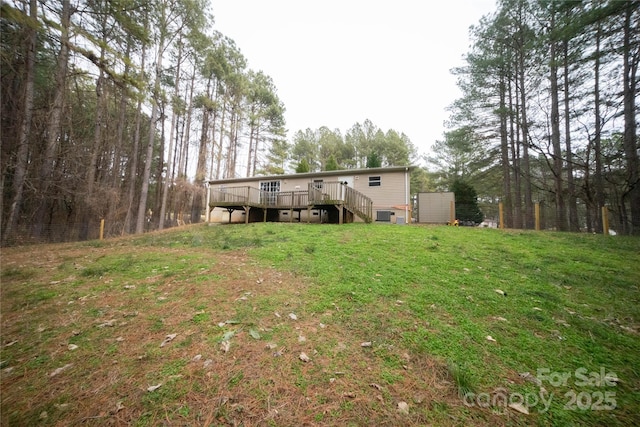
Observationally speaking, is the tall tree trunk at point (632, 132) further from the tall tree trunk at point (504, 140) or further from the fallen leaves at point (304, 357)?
the fallen leaves at point (304, 357)

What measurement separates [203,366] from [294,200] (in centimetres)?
1139

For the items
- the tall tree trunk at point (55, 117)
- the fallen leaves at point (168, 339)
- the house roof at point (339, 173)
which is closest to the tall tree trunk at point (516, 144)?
the house roof at point (339, 173)

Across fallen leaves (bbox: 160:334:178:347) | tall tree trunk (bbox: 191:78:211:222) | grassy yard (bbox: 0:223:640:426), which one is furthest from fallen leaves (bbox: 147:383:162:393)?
tall tree trunk (bbox: 191:78:211:222)

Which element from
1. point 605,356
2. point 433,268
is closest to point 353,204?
point 433,268

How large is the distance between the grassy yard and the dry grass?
0.01 m

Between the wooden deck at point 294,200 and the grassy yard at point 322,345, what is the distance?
7.08 m

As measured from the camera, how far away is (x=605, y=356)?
7.26ft

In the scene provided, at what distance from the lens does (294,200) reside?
1320 cm

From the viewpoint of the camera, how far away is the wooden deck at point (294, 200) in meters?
11.3

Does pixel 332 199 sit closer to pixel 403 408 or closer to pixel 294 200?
pixel 294 200

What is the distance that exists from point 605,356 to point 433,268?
2302mm

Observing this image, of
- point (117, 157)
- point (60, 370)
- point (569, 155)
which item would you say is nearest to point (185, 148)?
point (117, 157)

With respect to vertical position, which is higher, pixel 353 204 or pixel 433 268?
pixel 353 204

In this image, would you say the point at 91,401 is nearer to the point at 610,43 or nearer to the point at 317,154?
the point at 610,43
